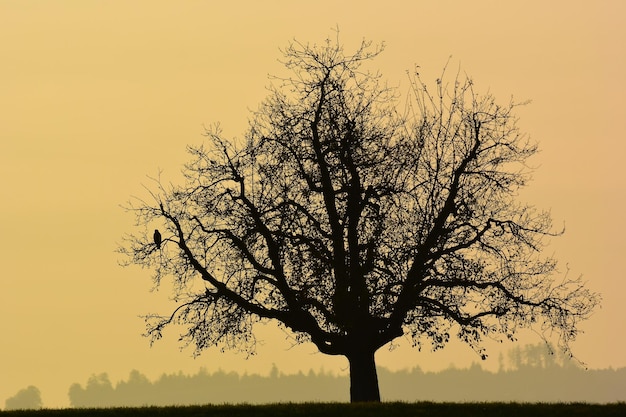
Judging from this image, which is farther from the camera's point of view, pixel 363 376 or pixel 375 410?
pixel 363 376

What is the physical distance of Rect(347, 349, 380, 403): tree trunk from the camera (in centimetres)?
3659

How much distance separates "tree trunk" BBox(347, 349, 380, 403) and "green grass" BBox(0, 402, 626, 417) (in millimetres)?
3783

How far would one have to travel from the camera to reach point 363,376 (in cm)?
3684

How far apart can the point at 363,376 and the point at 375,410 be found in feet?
17.7

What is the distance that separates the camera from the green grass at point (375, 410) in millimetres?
31297

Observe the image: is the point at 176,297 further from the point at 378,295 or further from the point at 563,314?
the point at 563,314

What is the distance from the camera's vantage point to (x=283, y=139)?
37.4m

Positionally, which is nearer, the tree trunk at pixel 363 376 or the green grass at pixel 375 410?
the green grass at pixel 375 410

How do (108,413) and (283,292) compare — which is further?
(283,292)

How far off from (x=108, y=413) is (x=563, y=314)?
17.3 metres

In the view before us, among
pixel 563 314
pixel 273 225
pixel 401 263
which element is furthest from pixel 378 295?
pixel 563 314

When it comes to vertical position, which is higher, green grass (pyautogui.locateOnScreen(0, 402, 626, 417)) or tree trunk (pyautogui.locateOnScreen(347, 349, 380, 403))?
tree trunk (pyautogui.locateOnScreen(347, 349, 380, 403))

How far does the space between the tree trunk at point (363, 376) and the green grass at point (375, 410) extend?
149 inches

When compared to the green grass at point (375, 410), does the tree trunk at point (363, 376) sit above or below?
above
